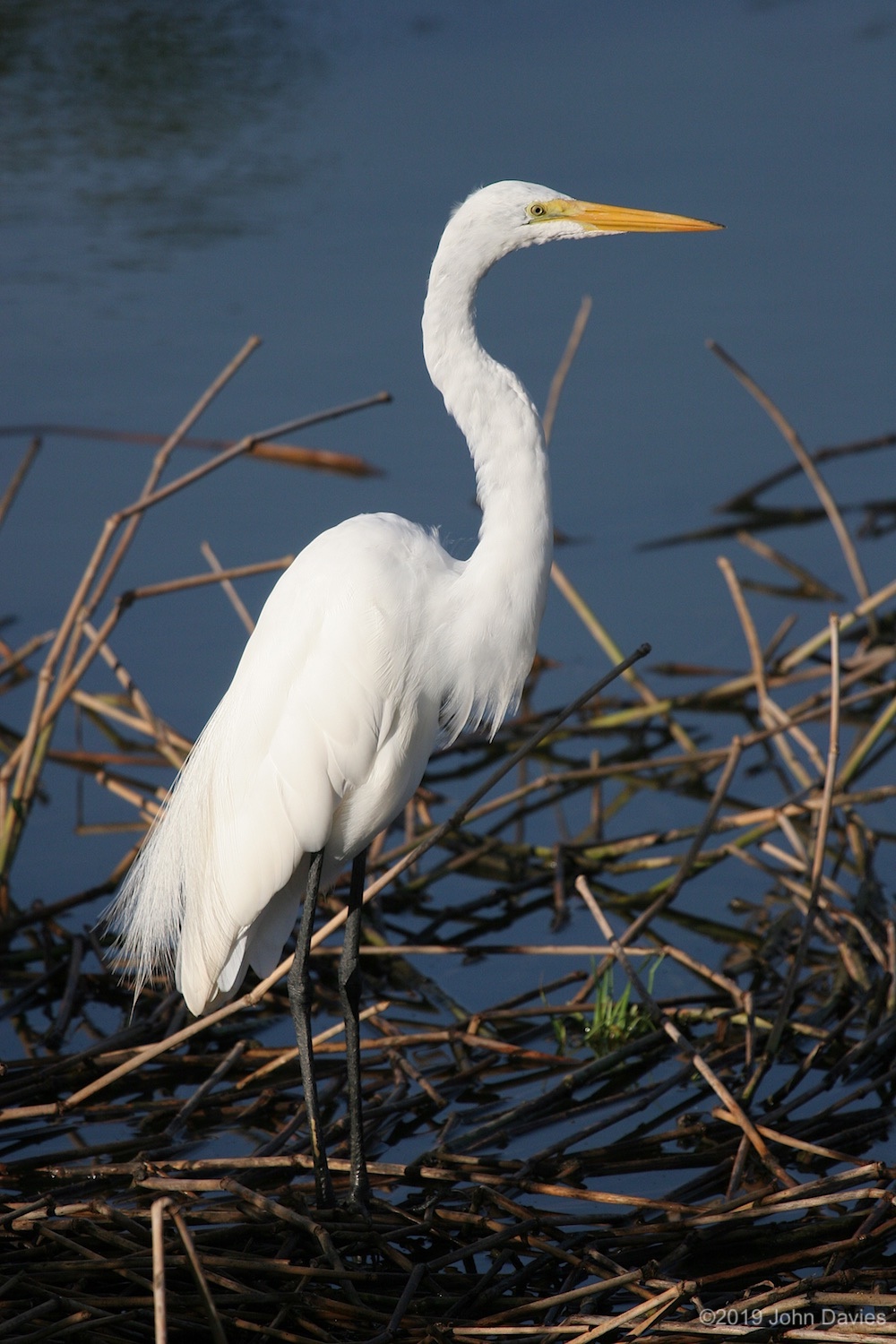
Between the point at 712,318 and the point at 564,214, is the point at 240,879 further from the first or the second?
the point at 712,318

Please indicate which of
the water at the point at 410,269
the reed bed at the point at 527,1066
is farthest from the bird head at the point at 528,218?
the reed bed at the point at 527,1066

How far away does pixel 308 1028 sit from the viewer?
3.06 m

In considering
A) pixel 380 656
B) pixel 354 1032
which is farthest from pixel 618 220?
pixel 354 1032

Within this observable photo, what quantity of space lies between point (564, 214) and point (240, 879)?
1.34 metres

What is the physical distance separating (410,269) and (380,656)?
4.87m

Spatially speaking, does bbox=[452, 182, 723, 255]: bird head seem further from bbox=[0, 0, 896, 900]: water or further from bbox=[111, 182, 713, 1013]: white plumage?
bbox=[0, 0, 896, 900]: water

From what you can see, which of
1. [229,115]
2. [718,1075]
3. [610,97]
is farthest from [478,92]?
[718,1075]

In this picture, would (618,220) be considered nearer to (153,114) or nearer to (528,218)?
(528,218)

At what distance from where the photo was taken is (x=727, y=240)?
26.0 feet

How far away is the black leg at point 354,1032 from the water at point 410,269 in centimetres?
74

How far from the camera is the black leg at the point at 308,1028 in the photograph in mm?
2861

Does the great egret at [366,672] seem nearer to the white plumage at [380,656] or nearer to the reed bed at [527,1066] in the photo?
the white plumage at [380,656]

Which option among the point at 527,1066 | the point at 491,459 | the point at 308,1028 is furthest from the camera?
the point at 527,1066

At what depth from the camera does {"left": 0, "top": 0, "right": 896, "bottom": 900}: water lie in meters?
5.83
